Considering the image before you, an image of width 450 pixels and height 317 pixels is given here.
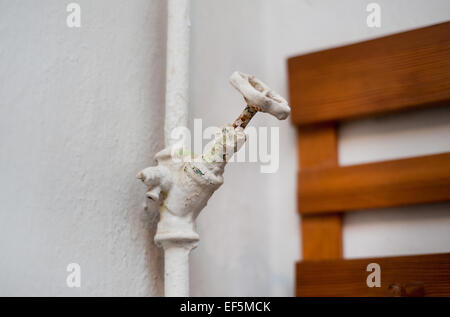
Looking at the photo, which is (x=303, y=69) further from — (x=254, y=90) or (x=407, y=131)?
(x=254, y=90)

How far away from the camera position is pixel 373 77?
52.1 inches

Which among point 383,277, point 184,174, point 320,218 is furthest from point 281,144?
point 184,174

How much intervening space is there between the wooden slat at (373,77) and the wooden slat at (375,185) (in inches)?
4.7

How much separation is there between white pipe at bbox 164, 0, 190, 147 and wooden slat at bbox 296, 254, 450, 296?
1.57ft

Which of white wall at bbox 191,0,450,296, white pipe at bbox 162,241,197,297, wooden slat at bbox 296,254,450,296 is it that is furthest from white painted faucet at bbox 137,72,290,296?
wooden slat at bbox 296,254,450,296

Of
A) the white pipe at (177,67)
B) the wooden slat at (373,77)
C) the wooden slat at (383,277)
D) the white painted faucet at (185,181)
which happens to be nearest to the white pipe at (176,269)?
the white painted faucet at (185,181)

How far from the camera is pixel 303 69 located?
1.42m

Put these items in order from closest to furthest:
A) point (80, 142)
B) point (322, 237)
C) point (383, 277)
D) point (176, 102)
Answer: point (80, 142), point (176, 102), point (383, 277), point (322, 237)

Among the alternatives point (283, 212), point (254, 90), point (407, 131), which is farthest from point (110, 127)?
point (407, 131)

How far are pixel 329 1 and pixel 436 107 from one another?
372mm

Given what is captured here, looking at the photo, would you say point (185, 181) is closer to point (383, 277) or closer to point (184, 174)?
point (184, 174)

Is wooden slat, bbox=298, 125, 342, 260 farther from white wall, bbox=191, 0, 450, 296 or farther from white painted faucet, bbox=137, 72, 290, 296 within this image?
white painted faucet, bbox=137, 72, 290, 296

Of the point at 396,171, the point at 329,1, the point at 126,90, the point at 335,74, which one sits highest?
the point at 329,1

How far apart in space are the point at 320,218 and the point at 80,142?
62 cm
